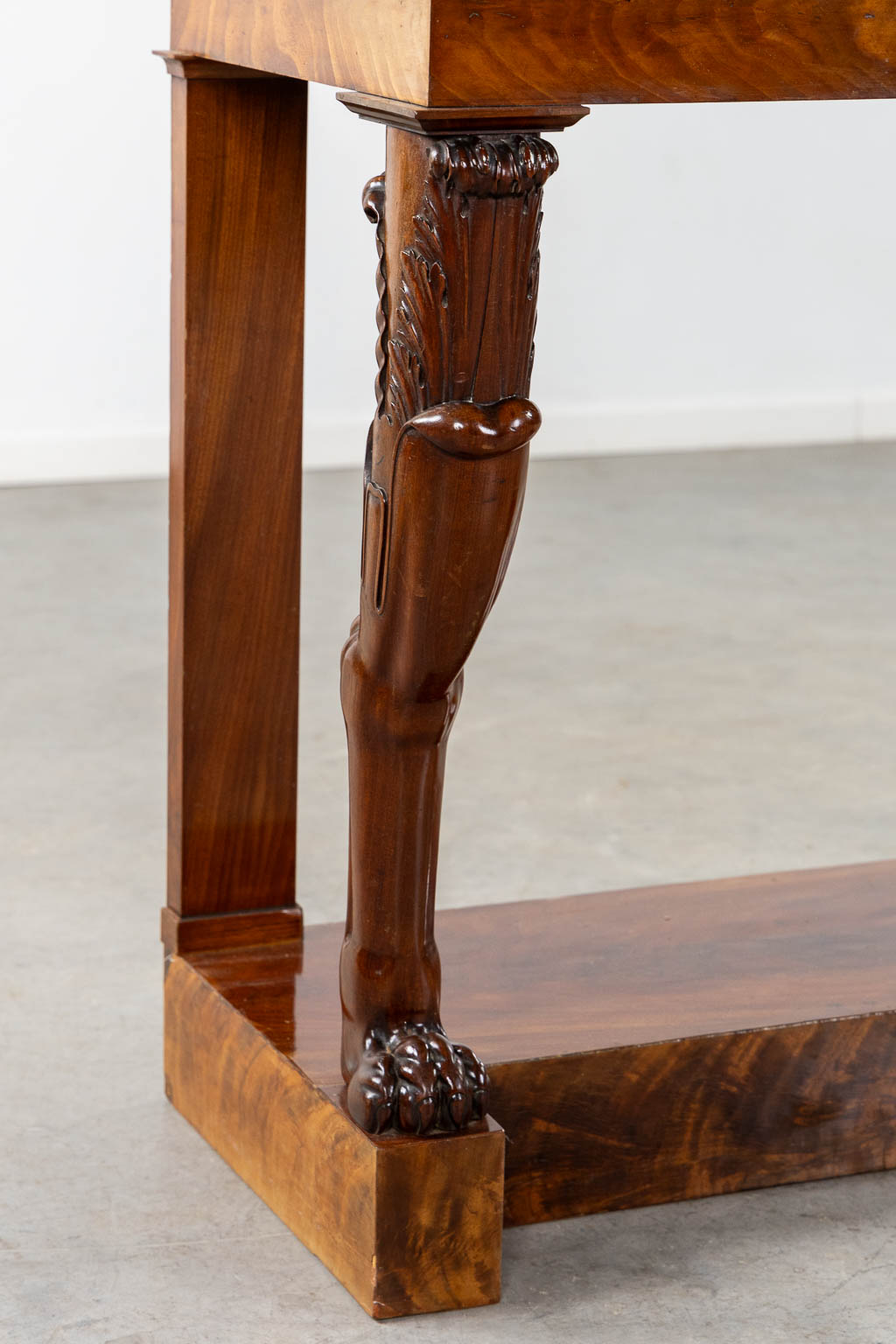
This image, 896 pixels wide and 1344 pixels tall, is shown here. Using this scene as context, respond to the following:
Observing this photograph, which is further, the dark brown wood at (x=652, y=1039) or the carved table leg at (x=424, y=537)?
the dark brown wood at (x=652, y=1039)

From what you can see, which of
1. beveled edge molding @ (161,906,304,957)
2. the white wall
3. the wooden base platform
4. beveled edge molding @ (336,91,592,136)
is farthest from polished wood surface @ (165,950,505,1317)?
the white wall

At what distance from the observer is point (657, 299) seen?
5.25 meters

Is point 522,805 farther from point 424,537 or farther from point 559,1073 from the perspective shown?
point 424,537

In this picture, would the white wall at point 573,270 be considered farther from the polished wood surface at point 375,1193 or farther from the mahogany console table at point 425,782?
the polished wood surface at point 375,1193

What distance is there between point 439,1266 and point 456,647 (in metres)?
0.44

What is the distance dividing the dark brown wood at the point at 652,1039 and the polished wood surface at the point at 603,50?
0.70 m

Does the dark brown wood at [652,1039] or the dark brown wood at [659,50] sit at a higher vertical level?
the dark brown wood at [659,50]

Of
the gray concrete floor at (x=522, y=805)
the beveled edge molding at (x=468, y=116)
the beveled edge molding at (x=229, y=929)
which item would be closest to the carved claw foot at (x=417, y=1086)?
the gray concrete floor at (x=522, y=805)

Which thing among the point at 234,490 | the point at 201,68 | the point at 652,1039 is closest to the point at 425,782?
the point at 652,1039

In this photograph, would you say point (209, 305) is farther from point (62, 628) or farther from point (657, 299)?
point (657, 299)

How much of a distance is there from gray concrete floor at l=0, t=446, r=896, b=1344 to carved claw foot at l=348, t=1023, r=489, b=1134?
15 centimetres

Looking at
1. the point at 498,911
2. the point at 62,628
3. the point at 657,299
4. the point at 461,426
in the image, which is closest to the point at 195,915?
the point at 498,911

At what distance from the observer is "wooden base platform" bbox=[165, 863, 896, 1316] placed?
4.70ft

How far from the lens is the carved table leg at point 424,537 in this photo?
4.14 feet
